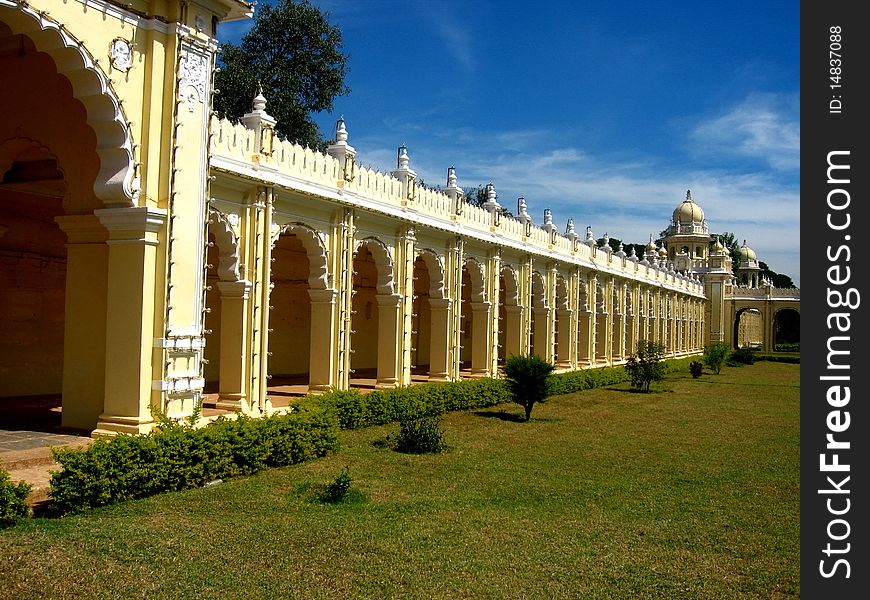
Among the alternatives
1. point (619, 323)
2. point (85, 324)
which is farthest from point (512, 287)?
point (85, 324)

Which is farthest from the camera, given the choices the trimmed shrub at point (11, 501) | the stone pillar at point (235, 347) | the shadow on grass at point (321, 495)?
the stone pillar at point (235, 347)

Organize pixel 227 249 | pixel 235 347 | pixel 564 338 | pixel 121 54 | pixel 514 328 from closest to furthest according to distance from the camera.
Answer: pixel 121 54, pixel 227 249, pixel 235 347, pixel 514 328, pixel 564 338

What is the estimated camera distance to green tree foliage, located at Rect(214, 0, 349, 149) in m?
29.4

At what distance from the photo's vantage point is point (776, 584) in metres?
5.94

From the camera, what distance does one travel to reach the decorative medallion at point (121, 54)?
860 cm

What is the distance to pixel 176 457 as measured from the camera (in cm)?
787

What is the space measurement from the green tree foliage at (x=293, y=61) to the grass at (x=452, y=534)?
2057 cm

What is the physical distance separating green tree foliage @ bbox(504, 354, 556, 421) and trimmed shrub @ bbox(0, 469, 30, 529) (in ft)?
34.4

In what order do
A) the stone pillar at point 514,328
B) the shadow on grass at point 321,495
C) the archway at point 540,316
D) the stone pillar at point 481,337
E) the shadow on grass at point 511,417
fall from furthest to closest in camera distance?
the archway at point 540,316, the stone pillar at point 514,328, the stone pillar at point 481,337, the shadow on grass at point 511,417, the shadow on grass at point 321,495

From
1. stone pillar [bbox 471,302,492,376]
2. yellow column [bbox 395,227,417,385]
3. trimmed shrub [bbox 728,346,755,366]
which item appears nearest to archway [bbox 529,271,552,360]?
stone pillar [bbox 471,302,492,376]

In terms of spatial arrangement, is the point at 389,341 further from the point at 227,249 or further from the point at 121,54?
the point at 121,54

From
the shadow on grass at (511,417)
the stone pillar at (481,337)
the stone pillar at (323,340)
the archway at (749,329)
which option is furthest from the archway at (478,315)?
the archway at (749,329)

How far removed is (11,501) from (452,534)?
3.66 meters

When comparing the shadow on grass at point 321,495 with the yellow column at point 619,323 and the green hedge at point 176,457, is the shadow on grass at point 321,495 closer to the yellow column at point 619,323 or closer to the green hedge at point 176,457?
the green hedge at point 176,457
